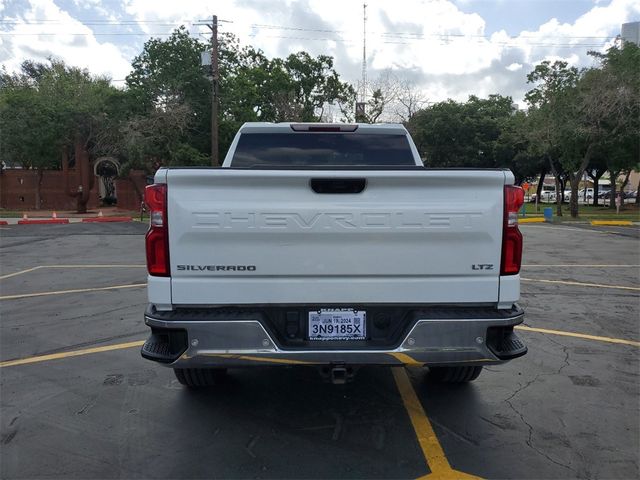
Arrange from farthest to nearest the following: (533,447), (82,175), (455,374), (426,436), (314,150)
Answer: (82,175) < (314,150) < (455,374) < (426,436) < (533,447)

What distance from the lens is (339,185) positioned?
3.31 meters

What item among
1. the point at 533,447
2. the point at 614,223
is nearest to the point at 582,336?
the point at 533,447

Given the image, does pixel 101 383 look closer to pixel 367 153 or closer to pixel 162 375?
pixel 162 375

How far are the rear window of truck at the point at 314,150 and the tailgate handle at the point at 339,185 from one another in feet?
6.72

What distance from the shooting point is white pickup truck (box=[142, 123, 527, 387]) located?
10.6 feet

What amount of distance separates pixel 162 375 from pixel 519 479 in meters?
3.17

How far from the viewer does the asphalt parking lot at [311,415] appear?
3.36 meters

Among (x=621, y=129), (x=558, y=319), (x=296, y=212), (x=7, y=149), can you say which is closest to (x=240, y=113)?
(x=7, y=149)

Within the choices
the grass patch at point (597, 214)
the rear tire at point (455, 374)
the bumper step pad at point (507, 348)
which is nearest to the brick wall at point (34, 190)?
the grass patch at point (597, 214)

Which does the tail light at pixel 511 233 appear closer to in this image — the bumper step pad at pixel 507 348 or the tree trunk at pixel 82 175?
the bumper step pad at pixel 507 348

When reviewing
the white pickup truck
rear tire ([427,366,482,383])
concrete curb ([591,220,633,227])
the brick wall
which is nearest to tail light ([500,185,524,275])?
the white pickup truck

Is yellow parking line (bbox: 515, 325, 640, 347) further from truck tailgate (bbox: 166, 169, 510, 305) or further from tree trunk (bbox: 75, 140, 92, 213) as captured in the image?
tree trunk (bbox: 75, 140, 92, 213)

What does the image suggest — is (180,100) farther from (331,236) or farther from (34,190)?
(331,236)

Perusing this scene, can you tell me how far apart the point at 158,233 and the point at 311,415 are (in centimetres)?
185
